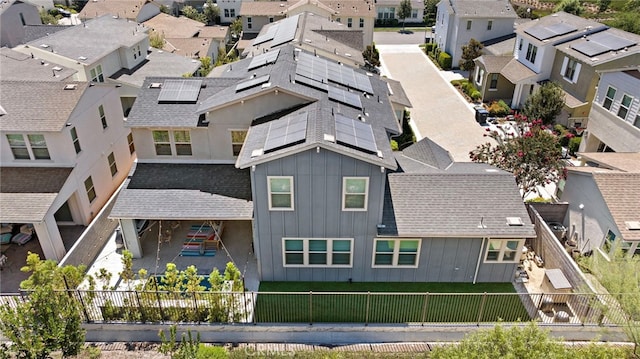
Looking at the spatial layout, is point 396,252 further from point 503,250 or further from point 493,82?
point 493,82

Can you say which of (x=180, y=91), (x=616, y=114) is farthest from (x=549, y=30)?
(x=180, y=91)

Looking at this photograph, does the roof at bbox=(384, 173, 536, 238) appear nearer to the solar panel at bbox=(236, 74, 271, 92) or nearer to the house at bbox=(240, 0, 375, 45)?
the solar panel at bbox=(236, 74, 271, 92)

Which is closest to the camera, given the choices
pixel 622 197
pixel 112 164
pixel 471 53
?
pixel 622 197

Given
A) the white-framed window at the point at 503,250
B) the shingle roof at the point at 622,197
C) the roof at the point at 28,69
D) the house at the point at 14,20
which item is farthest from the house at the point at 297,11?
the white-framed window at the point at 503,250

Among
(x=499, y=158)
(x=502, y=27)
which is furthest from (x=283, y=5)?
(x=499, y=158)

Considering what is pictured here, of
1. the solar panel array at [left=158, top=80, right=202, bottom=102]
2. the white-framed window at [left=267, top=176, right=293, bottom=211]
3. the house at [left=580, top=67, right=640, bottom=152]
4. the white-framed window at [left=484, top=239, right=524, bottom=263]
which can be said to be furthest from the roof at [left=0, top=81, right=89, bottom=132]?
the house at [left=580, top=67, right=640, bottom=152]

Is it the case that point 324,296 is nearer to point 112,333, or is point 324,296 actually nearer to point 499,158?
point 112,333

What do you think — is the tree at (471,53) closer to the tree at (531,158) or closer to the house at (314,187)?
the tree at (531,158)
